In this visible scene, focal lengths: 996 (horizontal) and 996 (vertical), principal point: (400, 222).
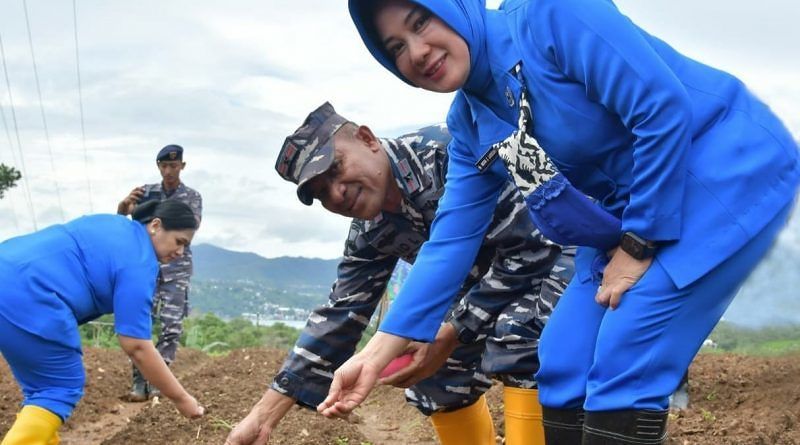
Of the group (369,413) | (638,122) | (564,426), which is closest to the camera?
(638,122)

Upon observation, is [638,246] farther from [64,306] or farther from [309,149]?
[64,306]

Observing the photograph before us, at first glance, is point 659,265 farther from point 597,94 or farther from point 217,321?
point 217,321

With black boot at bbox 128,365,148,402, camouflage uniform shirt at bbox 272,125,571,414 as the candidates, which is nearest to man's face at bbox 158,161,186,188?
black boot at bbox 128,365,148,402

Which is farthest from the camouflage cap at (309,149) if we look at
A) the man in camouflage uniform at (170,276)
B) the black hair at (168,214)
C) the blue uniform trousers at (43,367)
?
the man in camouflage uniform at (170,276)

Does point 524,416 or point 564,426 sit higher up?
point 564,426

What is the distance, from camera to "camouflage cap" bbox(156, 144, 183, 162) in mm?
7935

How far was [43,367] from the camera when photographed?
4.12 metres

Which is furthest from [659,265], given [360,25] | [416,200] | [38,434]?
[38,434]

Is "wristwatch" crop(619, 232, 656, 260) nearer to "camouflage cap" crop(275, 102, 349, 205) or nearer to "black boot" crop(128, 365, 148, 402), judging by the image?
"camouflage cap" crop(275, 102, 349, 205)

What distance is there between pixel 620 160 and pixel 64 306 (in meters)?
2.82

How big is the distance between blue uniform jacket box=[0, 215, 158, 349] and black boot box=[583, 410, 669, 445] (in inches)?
106

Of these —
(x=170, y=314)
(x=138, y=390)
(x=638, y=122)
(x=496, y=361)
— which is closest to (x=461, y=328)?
(x=496, y=361)

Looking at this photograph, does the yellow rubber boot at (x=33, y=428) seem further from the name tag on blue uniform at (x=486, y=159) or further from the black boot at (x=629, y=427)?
the black boot at (x=629, y=427)

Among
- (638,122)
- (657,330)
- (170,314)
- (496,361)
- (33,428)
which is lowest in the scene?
(170,314)
